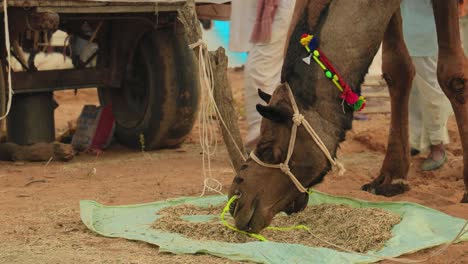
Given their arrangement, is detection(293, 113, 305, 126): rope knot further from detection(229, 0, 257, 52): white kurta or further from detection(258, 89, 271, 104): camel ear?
detection(229, 0, 257, 52): white kurta

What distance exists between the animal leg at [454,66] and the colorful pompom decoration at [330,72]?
129cm

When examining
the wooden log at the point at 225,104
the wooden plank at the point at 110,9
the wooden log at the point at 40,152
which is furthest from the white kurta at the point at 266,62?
the wooden log at the point at 225,104

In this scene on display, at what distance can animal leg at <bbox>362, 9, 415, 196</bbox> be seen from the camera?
5.78 meters

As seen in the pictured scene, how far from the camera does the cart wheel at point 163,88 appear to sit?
24.2ft

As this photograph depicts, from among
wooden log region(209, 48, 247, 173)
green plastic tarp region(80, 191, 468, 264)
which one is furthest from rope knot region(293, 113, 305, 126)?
wooden log region(209, 48, 247, 173)

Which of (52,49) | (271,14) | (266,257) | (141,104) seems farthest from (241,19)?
(52,49)

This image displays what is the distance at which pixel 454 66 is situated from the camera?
5.29 metres

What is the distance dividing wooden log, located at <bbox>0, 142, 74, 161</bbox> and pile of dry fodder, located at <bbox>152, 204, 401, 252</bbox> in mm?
2293

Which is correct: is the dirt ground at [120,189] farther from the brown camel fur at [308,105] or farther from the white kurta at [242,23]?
the white kurta at [242,23]

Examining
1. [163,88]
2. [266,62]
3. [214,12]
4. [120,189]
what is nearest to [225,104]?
[120,189]

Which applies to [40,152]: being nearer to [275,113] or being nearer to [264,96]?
[264,96]

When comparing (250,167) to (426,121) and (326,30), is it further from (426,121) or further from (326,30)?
(426,121)

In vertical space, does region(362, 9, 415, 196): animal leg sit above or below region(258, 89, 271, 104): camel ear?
below

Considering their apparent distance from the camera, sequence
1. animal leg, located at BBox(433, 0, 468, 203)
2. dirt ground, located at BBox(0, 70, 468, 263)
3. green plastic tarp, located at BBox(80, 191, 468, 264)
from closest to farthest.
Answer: green plastic tarp, located at BBox(80, 191, 468, 264) < dirt ground, located at BBox(0, 70, 468, 263) < animal leg, located at BBox(433, 0, 468, 203)
